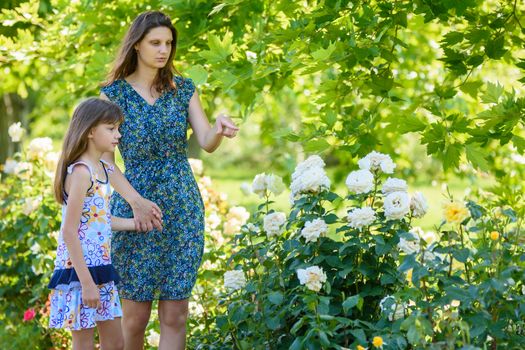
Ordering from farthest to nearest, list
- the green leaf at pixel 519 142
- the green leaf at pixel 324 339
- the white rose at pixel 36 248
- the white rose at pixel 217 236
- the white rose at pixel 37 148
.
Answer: the white rose at pixel 37 148 → the white rose at pixel 36 248 → the white rose at pixel 217 236 → the green leaf at pixel 519 142 → the green leaf at pixel 324 339

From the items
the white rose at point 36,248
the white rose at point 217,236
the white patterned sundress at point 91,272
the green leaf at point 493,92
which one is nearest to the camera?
the white patterned sundress at point 91,272

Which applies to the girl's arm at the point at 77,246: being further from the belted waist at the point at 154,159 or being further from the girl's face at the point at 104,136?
the belted waist at the point at 154,159

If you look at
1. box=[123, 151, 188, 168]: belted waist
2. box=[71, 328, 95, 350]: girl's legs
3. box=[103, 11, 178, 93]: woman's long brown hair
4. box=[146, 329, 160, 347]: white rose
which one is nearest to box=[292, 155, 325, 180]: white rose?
box=[123, 151, 188, 168]: belted waist

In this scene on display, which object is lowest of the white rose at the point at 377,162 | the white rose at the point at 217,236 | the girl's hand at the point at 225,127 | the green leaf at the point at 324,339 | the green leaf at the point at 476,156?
the white rose at the point at 217,236

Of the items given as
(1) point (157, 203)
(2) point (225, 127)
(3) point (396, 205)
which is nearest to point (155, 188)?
(1) point (157, 203)

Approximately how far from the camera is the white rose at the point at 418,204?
135 inches

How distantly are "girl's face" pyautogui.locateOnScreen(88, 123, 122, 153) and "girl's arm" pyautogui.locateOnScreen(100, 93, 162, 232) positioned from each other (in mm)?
155

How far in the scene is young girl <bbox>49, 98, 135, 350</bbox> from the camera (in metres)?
3.47

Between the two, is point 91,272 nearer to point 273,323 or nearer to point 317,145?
point 273,323

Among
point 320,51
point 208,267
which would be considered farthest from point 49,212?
point 320,51

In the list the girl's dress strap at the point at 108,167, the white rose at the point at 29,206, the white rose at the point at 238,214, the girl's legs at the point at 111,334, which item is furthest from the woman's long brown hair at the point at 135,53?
the white rose at the point at 29,206

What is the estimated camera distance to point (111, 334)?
142 inches

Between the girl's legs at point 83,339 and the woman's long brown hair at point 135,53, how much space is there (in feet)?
3.31

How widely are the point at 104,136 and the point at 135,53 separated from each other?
477 mm
